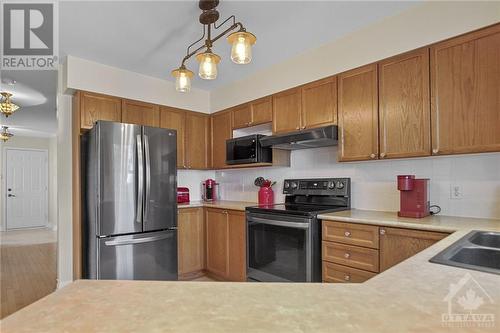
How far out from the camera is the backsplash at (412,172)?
1957 millimetres

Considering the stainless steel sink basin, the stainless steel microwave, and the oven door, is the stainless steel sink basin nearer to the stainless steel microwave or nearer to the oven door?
the oven door

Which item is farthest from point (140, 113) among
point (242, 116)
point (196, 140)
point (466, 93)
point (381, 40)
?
point (466, 93)

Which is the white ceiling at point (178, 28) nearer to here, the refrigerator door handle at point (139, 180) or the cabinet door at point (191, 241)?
the refrigerator door handle at point (139, 180)

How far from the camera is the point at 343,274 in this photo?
82.8 inches

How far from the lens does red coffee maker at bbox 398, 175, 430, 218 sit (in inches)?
79.4

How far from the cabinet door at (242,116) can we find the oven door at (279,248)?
118 cm

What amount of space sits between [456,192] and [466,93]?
0.72 m

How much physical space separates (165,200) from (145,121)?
1.07 metres

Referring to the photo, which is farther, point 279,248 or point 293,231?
point 279,248

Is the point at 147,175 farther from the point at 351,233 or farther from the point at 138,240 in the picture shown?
the point at 351,233

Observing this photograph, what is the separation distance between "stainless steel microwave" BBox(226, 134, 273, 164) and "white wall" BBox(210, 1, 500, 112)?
539 millimetres

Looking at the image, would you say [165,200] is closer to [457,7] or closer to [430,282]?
[430,282]

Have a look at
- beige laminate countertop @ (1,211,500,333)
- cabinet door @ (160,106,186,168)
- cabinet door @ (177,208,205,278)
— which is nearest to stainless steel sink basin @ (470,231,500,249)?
beige laminate countertop @ (1,211,500,333)

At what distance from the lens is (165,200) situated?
2746 millimetres
